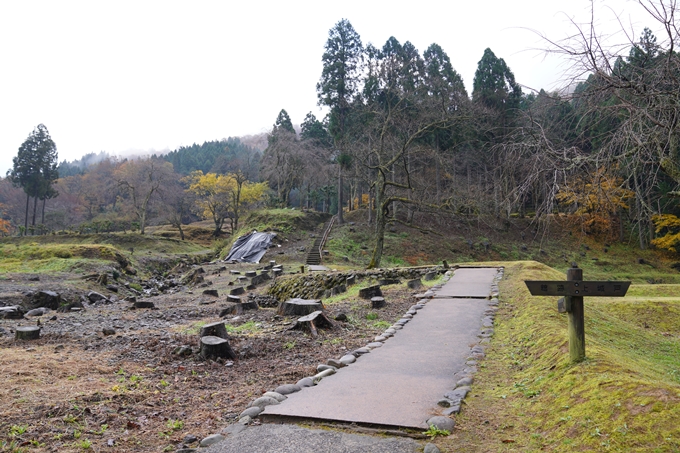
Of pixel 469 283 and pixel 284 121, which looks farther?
pixel 284 121

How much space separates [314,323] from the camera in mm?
8188

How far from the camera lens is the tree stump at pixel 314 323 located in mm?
8052

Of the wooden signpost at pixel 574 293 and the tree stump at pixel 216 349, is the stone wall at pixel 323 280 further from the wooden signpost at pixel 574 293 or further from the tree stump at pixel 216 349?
the wooden signpost at pixel 574 293

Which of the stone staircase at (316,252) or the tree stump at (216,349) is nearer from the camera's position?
the tree stump at (216,349)

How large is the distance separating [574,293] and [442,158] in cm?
1562

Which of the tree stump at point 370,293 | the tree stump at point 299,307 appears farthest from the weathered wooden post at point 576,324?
the tree stump at point 370,293

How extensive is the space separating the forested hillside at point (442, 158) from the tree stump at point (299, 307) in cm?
414

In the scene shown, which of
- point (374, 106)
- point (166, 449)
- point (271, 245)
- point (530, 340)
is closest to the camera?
point (166, 449)

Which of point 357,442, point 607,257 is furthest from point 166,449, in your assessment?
point 607,257

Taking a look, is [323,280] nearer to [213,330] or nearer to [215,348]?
[213,330]

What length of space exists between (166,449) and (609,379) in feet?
12.3

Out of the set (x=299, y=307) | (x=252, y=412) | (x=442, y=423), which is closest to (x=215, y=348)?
(x=252, y=412)

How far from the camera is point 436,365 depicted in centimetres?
552

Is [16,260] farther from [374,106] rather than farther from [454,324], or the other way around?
[454,324]
